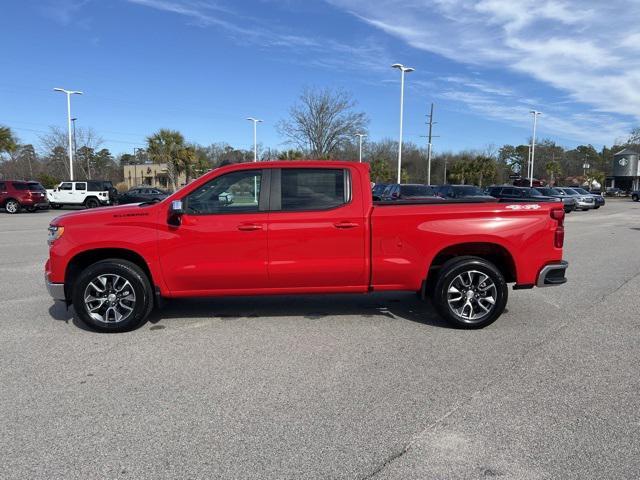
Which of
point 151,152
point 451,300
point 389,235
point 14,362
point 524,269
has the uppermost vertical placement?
point 151,152

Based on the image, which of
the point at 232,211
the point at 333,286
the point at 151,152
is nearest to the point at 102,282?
the point at 232,211

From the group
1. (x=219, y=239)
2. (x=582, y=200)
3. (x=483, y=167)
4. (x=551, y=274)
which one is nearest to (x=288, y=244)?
(x=219, y=239)

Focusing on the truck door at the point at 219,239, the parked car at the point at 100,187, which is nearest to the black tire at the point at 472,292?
the truck door at the point at 219,239

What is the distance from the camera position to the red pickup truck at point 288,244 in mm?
5398

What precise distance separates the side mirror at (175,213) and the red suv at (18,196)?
87.9 ft

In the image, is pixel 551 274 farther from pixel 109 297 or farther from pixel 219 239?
pixel 109 297

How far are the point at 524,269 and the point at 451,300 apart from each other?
0.93 metres

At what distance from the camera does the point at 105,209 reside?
5.71 meters

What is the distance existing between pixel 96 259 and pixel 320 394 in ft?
10.7

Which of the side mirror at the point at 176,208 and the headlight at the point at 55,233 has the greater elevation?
the side mirror at the point at 176,208

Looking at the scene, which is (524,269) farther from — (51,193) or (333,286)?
(51,193)

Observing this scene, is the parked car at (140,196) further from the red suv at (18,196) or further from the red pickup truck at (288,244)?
the red pickup truck at (288,244)

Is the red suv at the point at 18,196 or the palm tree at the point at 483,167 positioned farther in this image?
the palm tree at the point at 483,167

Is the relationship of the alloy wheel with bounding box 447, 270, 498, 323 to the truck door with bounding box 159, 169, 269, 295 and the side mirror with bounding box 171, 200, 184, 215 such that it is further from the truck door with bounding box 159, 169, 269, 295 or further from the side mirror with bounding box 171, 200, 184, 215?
the side mirror with bounding box 171, 200, 184, 215
